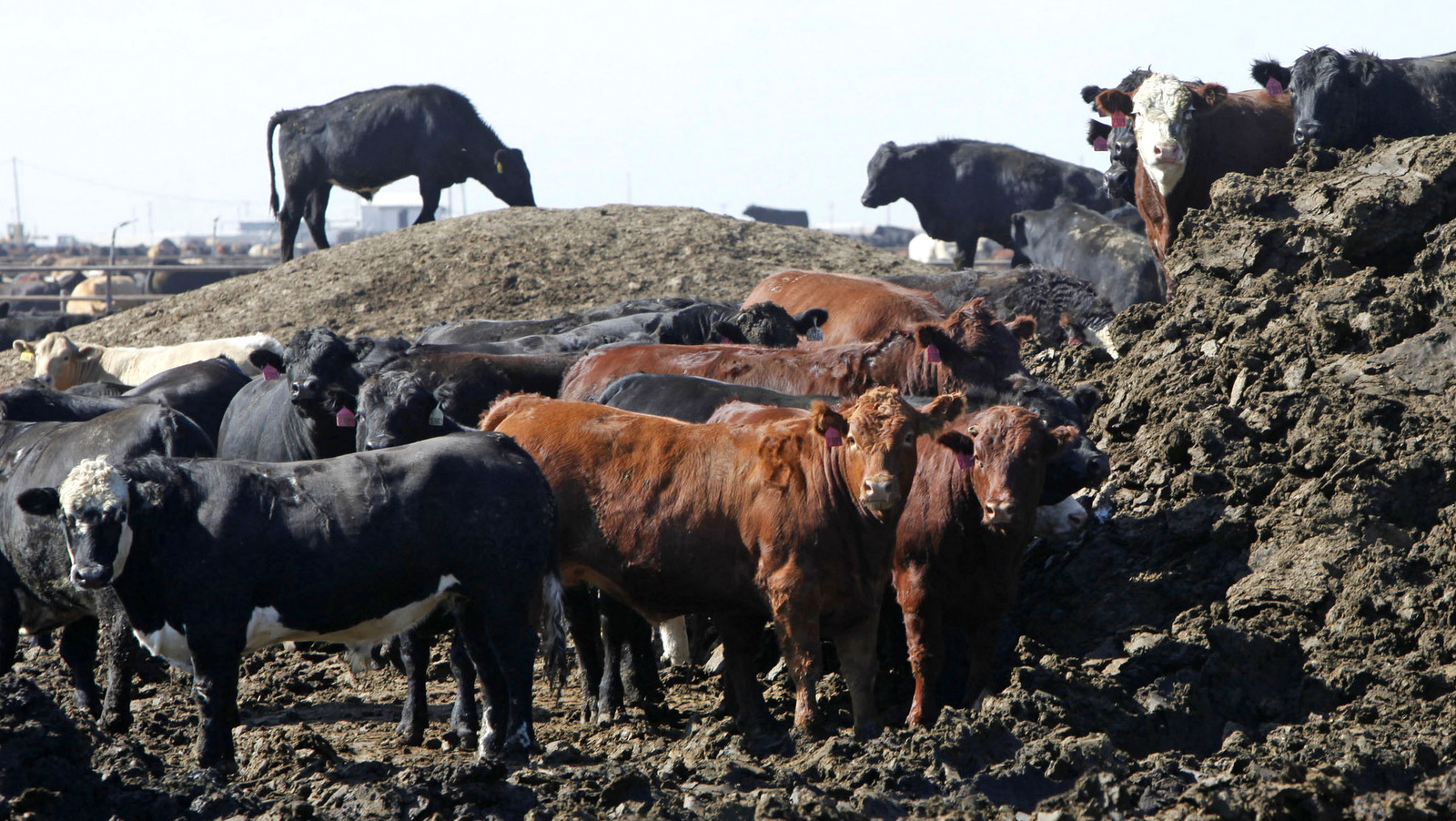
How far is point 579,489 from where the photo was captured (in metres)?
7.18

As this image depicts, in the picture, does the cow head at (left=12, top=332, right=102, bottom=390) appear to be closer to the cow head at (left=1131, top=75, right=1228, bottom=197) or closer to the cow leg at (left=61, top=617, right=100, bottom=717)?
the cow leg at (left=61, top=617, right=100, bottom=717)

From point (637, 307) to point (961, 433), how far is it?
774 cm

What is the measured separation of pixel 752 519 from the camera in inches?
269

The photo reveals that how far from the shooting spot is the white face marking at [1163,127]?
34.0 ft

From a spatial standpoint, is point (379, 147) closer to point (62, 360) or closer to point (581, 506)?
point (62, 360)

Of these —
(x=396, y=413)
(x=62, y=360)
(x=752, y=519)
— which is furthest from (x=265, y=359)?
(x=62, y=360)

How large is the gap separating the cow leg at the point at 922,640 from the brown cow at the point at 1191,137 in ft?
14.8

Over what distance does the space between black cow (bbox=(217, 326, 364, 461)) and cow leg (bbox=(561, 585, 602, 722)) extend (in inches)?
77.9

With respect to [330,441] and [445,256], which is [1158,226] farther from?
[445,256]

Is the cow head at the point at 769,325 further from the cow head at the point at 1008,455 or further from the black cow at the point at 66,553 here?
the black cow at the point at 66,553

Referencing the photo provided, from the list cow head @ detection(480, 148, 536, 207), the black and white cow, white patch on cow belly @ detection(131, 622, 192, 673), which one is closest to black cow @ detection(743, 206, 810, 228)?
cow head @ detection(480, 148, 536, 207)

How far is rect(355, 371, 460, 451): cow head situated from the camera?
311 inches

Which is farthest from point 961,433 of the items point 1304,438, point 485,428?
point 485,428

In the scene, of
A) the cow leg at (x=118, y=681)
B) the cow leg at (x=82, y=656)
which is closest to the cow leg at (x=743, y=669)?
the cow leg at (x=118, y=681)
